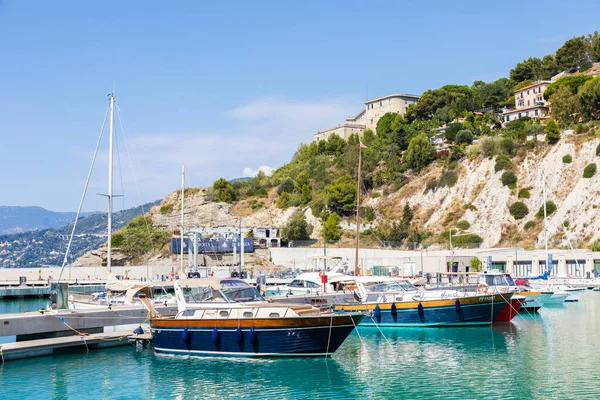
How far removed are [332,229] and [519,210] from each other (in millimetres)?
26929

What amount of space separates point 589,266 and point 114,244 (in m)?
68.1

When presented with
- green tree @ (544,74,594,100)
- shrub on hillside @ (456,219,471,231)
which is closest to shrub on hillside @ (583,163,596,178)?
shrub on hillside @ (456,219,471,231)

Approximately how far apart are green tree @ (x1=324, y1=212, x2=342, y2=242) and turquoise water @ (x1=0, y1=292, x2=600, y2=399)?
6072cm

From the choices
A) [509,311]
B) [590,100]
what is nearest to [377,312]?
[509,311]

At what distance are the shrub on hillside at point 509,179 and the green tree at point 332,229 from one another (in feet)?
80.8

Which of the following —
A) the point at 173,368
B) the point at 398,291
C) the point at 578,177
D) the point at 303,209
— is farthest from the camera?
the point at 303,209

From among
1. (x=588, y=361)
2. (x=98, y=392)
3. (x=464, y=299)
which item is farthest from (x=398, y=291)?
(x=98, y=392)

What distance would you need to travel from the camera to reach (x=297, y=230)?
94.5 metres

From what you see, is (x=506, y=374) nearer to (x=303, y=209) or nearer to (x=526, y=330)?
(x=526, y=330)

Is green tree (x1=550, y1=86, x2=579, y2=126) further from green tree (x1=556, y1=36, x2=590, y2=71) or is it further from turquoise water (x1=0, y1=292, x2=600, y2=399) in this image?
turquoise water (x1=0, y1=292, x2=600, y2=399)

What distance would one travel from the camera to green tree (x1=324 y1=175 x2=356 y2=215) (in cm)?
9800

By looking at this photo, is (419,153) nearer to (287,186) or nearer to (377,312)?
(287,186)

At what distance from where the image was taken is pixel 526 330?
3269cm

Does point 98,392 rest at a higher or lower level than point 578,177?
lower
